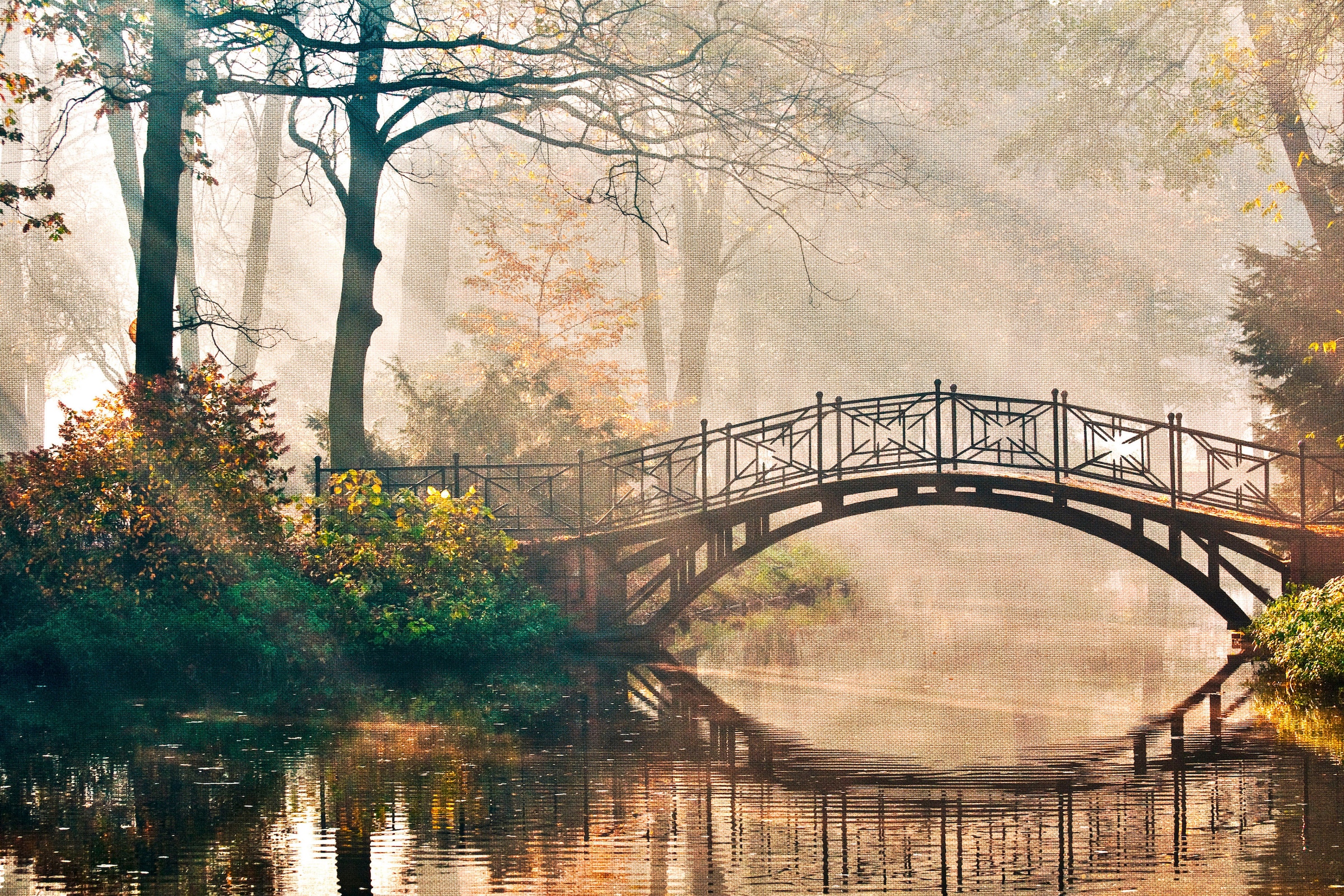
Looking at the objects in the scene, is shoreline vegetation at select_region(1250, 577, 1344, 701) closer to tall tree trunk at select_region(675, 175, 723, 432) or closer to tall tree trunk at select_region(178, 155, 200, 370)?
tall tree trunk at select_region(675, 175, 723, 432)

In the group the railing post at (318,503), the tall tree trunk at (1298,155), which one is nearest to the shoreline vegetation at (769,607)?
the railing post at (318,503)

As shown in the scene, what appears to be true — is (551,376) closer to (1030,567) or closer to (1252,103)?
(1252,103)

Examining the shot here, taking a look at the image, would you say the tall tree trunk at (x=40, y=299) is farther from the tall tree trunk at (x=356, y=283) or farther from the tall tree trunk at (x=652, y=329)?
the tall tree trunk at (x=356, y=283)

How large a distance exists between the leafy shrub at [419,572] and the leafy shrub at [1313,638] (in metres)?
8.79

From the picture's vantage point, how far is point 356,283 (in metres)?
20.1

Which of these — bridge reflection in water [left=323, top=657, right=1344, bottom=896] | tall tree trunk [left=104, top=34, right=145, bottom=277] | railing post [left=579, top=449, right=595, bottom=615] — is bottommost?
bridge reflection in water [left=323, top=657, right=1344, bottom=896]

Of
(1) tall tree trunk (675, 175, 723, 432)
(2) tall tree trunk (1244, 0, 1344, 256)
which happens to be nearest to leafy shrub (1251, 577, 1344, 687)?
(2) tall tree trunk (1244, 0, 1344, 256)

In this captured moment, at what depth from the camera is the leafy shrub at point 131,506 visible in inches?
597

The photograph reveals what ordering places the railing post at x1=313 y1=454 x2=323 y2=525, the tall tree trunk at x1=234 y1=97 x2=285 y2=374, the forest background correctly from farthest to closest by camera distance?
the tall tree trunk at x1=234 y1=97 x2=285 y2=374, the railing post at x1=313 y1=454 x2=323 y2=525, the forest background

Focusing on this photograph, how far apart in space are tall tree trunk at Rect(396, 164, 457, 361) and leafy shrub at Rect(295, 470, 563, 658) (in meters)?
23.2

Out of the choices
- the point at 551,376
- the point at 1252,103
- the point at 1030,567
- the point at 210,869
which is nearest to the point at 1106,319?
the point at 1030,567

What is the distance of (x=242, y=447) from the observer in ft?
52.7

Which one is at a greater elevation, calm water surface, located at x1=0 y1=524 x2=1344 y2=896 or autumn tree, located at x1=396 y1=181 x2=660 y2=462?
autumn tree, located at x1=396 y1=181 x2=660 y2=462

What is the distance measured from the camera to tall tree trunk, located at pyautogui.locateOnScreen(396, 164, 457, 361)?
4147 centimetres
